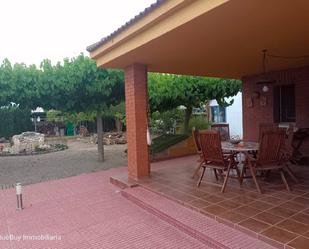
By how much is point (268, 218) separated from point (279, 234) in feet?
1.59

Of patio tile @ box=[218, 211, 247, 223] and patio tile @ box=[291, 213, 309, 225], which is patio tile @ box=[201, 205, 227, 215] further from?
patio tile @ box=[291, 213, 309, 225]

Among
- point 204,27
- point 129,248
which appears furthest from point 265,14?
point 129,248

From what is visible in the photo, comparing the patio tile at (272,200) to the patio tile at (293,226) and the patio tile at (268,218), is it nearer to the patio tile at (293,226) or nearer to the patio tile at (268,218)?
the patio tile at (268,218)

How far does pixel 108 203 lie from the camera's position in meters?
5.42

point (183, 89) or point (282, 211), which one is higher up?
point (183, 89)

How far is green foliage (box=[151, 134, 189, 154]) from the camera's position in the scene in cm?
997

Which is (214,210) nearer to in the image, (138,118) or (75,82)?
(138,118)

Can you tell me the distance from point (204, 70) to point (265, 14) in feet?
13.5

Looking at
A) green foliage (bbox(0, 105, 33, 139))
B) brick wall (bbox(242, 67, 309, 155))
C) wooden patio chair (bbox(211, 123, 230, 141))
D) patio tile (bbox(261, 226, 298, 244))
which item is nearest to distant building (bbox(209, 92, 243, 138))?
brick wall (bbox(242, 67, 309, 155))

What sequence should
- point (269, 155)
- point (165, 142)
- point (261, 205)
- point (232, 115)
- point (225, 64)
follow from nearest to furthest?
point (261, 205), point (269, 155), point (225, 64), point (165, 142), point (232, 115)

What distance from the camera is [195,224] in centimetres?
390

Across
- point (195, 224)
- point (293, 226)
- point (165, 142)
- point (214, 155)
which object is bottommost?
point (195, 224)

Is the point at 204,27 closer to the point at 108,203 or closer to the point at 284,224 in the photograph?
the point at 284,224

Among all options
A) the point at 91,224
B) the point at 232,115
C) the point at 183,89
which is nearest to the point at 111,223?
the point at 91,224
